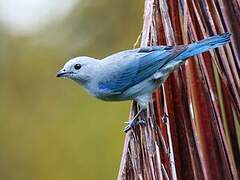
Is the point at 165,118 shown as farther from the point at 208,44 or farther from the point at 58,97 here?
the point at 58,97

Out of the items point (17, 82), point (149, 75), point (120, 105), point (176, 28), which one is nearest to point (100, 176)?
point (120, 105)

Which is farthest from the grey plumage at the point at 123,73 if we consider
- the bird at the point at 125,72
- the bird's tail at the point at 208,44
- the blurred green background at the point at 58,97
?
the blurred green background at the point at 58,97

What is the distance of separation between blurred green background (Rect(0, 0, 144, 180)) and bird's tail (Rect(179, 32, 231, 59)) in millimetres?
3799

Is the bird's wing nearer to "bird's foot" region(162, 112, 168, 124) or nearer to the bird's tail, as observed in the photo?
the bird's tail

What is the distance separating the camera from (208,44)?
296 cm

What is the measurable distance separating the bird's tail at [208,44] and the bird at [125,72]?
0.99 ft

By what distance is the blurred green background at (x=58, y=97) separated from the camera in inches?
276

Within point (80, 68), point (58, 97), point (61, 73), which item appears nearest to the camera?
point (61, 73)

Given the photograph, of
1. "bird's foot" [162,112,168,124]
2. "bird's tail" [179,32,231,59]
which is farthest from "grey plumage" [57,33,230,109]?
"bird's foot" [162,112,168,124]

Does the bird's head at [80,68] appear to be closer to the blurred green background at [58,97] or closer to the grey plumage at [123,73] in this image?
the grey plumage at [123,73]

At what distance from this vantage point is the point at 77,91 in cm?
750

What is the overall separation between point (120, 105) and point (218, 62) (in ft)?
13.8

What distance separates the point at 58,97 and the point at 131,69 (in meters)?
3.78

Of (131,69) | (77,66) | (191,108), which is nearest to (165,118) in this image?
(191,108)
